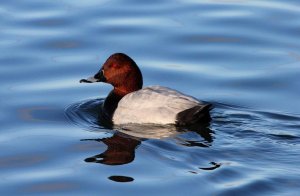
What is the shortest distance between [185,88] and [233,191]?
325 centimetres

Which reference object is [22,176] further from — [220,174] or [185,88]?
[185,88]

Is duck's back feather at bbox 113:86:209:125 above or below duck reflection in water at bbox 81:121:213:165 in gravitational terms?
above

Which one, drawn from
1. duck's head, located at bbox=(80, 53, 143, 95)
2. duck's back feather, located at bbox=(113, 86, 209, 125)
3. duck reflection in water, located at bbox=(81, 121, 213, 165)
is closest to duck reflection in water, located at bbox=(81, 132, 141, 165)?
duck reflection in water, located at bbox=(81, 121, 213, 165)

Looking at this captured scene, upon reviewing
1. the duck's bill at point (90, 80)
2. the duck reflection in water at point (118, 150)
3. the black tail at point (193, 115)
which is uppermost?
the duck's bill at point (90, 80)

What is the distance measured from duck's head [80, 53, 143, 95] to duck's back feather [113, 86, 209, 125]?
42 cm

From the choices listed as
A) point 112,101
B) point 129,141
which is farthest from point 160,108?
point 112,101

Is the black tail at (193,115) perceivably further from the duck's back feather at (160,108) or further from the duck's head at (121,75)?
the duck's head at (121,75)

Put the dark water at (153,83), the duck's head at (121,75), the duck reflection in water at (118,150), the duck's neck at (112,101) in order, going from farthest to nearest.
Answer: the duck's head at (121,75) → the duck's neck at (112,101) → the duck reflection in water at (118,150) → the dark water at (153,83)

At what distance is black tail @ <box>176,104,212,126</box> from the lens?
947cm

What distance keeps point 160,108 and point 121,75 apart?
0.88 metres

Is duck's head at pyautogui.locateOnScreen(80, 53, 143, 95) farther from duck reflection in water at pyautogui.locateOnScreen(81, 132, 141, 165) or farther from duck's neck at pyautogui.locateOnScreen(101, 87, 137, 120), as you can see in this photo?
duck reflection in water at pyautogui.locateOnScreen(81, 132, 141, 165)

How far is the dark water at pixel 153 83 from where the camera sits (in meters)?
8.05

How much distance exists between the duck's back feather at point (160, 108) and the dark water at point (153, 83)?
189 mm

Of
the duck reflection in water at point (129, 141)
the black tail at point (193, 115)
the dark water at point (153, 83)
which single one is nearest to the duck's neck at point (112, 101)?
the dark water at point (153, 83)
